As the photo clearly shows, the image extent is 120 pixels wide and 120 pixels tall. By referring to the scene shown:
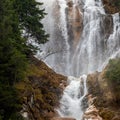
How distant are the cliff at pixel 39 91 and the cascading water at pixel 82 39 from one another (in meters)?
8.07

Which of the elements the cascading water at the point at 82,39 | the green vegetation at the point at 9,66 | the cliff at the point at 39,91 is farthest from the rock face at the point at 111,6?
the green vegetation at the point at 9,66

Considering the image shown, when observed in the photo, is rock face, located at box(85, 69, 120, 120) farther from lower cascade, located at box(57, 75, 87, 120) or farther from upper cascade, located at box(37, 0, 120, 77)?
upper cascade, located at box(37, 0, 120, 77)

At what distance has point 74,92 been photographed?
33.3 m

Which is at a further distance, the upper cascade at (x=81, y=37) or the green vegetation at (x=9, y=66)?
the upper cascade at (x=81, y=37)

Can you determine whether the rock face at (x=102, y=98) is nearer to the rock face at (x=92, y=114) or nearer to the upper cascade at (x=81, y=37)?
the rock face at (x=92, y=114)

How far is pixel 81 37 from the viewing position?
4656 centimetres

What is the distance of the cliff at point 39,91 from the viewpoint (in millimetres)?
26105

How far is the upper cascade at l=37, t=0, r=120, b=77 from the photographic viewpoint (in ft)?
145

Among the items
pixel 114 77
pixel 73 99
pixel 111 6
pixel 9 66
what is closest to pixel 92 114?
pixel 114 77

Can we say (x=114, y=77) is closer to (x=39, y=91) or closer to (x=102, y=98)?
(x=102, y=98)

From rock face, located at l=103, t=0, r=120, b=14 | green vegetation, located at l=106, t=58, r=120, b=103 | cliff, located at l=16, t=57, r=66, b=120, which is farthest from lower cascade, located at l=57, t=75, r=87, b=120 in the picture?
rock face, located at l=103, t=0, r=120, b=14

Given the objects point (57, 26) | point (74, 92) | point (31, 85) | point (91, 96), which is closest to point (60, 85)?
point (74, 92)

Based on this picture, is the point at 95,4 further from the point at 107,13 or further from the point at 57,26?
the point at 57,26

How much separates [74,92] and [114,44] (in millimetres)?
12686
